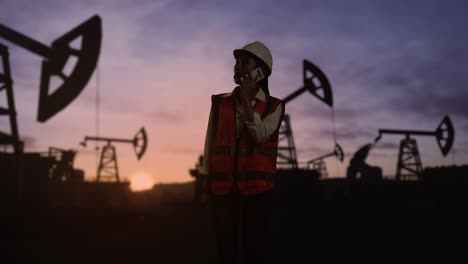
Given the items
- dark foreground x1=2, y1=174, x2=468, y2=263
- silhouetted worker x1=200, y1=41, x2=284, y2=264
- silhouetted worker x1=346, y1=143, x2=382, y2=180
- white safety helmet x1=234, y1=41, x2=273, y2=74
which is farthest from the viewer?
silhouetted worker x1=346, y1=143, x2=382, y2=180

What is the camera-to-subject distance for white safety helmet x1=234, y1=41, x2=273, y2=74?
2.58 m

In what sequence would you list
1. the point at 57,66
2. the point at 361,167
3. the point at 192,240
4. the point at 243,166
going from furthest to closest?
the point at 361,167 < the point at 57,66 < the point at 192,240 < the point at 243,166

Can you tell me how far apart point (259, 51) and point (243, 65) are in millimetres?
135

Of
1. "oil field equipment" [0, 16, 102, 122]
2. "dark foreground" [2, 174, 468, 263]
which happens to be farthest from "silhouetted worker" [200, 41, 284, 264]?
"oil field equipment" [0, 16, 102, 122]

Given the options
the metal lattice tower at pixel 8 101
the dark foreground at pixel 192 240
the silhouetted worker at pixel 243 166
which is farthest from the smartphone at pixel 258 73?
the metal lattice tower at pixel 8 101

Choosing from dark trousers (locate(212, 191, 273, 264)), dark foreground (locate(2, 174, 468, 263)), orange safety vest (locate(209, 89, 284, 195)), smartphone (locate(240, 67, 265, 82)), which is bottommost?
dark foreground (locate(2, 174, 468, 263))

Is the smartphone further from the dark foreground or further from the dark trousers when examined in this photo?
the dark foreground

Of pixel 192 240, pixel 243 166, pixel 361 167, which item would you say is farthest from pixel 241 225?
pixel 361 167

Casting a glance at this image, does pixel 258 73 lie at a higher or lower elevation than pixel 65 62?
lower

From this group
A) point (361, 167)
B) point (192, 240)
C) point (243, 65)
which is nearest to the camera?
point (243, 65)

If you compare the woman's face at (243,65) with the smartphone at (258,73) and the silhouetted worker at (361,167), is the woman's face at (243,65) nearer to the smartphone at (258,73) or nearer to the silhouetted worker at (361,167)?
the smartphone at (258,73)

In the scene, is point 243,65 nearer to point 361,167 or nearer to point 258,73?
Result: point 258,73

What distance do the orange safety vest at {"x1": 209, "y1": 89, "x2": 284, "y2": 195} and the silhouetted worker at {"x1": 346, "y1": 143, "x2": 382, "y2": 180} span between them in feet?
107

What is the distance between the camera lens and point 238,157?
252 cm
